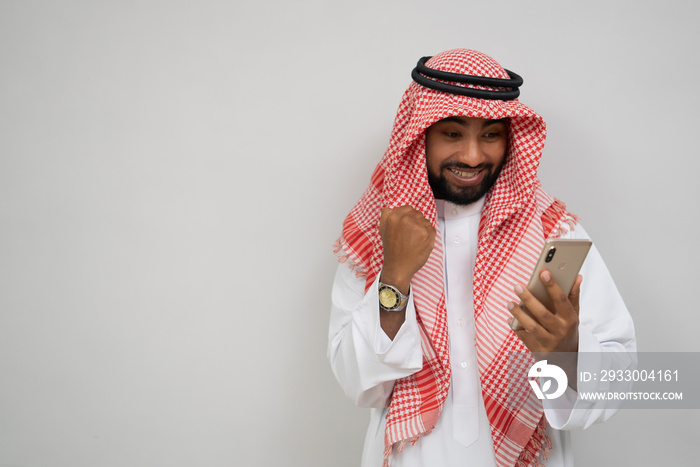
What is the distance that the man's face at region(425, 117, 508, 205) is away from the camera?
1.58m

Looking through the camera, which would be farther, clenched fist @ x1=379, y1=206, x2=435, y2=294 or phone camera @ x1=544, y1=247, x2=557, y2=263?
clenched fist @ x1=379, y1=206, x2=435, y2=294

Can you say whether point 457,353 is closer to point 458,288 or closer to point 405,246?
point 458,288

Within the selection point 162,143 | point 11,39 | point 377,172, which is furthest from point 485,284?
point 11,39

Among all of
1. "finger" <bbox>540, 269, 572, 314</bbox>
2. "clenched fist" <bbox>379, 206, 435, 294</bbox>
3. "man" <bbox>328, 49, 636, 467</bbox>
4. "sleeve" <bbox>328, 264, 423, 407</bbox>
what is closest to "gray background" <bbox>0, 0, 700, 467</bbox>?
"man" <bbox>328, 49, 636, 467</bbox>

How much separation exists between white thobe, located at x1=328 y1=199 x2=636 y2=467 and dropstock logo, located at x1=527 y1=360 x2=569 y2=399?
0.06ft

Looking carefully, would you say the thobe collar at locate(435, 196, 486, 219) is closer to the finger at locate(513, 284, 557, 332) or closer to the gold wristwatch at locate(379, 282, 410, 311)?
the gold wristwatch at locate(379, 282, 410, 311)

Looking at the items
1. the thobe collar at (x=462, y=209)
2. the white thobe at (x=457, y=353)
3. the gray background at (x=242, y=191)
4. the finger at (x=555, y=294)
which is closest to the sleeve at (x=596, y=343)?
the white thobe at (x=457, y=353)

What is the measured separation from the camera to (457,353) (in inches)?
62.8

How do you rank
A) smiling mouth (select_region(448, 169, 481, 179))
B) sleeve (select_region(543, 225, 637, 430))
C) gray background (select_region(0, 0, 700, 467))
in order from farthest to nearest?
gray background (select_region(0, 0, 700, 467))
smiling mouth (select_region(448, 169, 481, 179))
sleeve (select_region(543, 225, 637, 430))

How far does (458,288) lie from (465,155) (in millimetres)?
335

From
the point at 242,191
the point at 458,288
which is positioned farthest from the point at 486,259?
the point at 242,191

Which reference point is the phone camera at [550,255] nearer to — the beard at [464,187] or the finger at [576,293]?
→ the finger at [576,293]

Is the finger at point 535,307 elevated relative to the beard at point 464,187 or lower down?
lower down

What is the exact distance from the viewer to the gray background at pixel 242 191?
77.9 inches
